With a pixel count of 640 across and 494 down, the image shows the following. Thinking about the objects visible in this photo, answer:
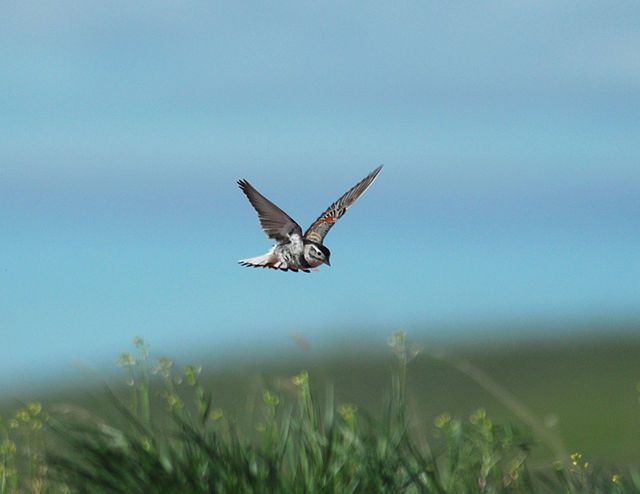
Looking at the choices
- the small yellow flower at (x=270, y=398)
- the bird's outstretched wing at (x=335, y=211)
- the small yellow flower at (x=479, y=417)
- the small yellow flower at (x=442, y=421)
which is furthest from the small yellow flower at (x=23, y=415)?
the small yellow flower at (x=479, y=417)

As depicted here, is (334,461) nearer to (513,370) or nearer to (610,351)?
(513,370)

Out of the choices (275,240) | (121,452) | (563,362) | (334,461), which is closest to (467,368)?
(334,461)

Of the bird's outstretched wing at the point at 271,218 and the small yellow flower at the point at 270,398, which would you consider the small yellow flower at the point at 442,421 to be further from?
the bird's outstretched wing at the point at 271,218

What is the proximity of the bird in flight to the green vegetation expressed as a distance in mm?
519

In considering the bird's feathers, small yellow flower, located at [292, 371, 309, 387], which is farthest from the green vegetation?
the bird's feathers

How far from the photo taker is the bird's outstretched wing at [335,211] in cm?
421

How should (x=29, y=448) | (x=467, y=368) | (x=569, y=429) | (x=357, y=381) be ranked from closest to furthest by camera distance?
1. (x=467, y=368)
2. (x=29, y=448)
3. (x=569, y=429)
4. (x=357, y=381)

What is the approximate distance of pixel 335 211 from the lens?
14.3ft

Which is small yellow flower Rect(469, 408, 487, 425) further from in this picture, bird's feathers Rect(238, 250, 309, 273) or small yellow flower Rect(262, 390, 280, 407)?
bird's feathers Rect(238, 250, 309, 273)

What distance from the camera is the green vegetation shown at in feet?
12.8

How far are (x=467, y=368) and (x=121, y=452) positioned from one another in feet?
5.12

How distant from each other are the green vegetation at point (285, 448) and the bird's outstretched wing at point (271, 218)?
602 mm

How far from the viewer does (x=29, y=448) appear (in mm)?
4914

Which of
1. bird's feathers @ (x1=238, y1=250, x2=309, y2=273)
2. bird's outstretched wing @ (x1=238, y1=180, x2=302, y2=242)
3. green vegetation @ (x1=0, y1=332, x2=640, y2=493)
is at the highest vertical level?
bird's outstretched wing @ (x1=238, y1=180, x2=302, y2=242)
